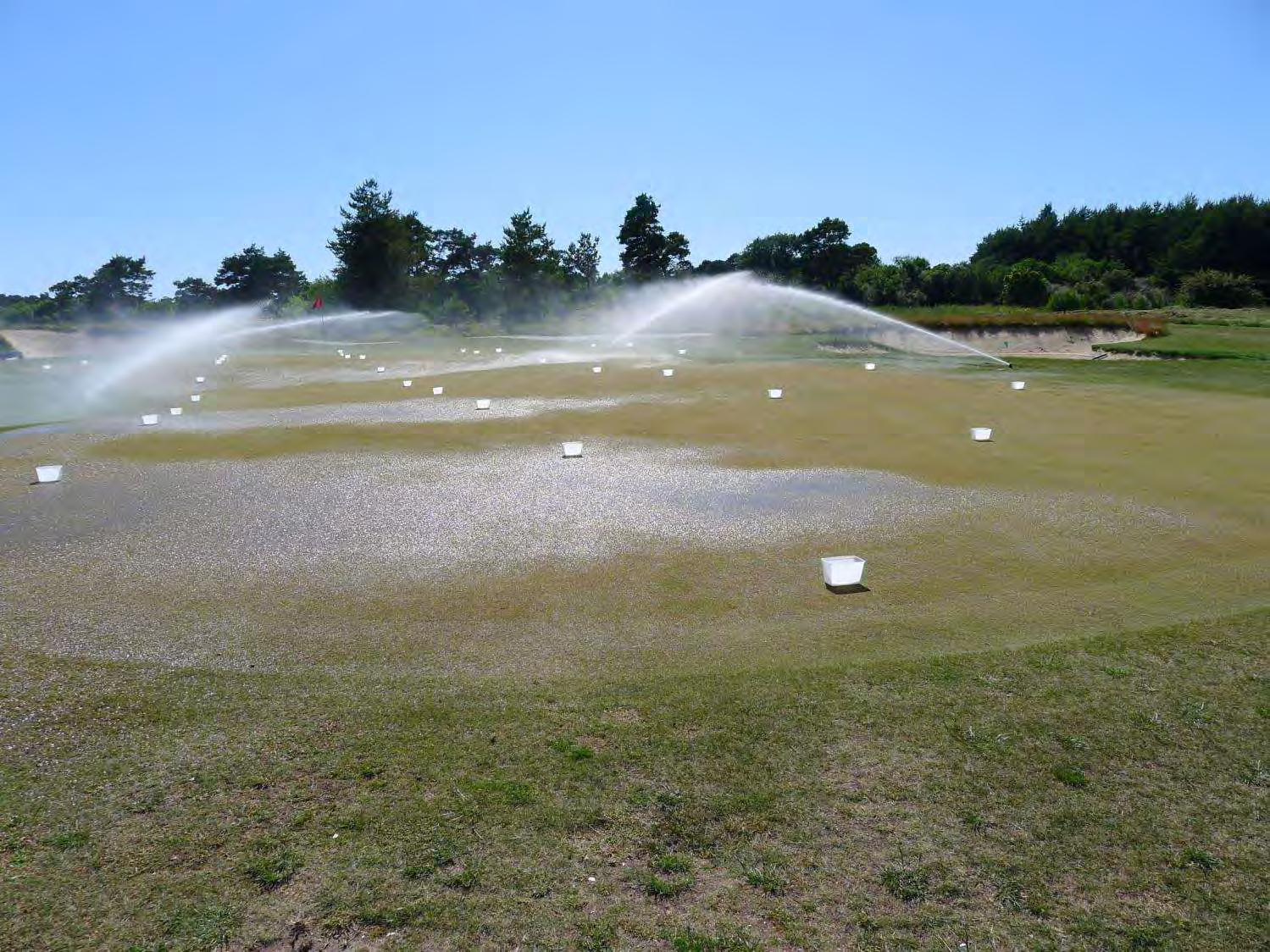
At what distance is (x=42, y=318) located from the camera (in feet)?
411

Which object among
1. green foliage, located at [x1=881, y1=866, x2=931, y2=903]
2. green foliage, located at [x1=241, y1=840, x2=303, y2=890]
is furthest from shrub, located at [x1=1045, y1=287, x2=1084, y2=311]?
green foliage, located at [x1=241, y1=840, x2=303, y2=890]

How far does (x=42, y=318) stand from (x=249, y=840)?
152 meters

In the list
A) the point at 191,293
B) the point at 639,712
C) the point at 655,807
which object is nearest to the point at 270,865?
the point at 655,807

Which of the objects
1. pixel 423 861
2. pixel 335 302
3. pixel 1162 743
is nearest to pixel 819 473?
pixel 1162 743

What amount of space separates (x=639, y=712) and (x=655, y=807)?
1.40 meters

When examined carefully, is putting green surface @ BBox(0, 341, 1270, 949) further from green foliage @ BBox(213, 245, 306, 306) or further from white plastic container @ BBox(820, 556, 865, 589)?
green foliage @ BBox(213, 245, 306, 306)

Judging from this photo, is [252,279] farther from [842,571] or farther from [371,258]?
[842,571]

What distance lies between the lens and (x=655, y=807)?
5.84 meters

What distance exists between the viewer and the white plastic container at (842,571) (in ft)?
33.6

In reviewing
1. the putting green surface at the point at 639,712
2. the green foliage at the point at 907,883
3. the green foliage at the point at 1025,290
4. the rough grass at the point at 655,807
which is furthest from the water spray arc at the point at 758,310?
the green foliage at the point at 907,883

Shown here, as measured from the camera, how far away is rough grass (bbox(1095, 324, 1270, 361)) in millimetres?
42156

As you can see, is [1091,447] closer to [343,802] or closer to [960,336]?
[343,802]

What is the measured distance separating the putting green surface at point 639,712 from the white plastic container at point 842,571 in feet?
1.28

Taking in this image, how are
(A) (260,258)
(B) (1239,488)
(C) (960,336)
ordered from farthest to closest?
1. (A) (260,258)
2. (C) (960,336)
3. (B) (1239,488)
